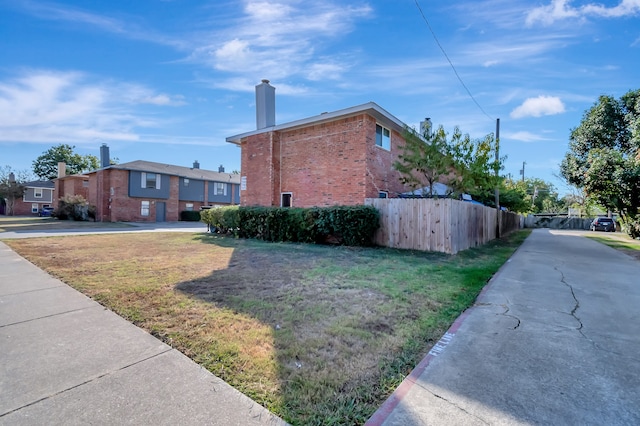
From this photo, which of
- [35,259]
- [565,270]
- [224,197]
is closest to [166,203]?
[224,197]

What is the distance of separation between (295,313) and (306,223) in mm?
7662

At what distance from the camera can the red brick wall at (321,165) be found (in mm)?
12375

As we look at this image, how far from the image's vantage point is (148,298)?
4.37 metres

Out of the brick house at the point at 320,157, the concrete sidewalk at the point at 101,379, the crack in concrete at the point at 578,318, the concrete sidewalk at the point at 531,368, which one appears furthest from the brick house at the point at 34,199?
the crack in concrete at the point at 578,318

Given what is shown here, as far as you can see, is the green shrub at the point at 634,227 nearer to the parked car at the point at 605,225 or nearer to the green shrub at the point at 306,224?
the parked car at the point at 605,225

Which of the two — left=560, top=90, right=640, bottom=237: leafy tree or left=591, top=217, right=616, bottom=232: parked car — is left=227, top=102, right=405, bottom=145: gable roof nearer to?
left=560, top=90, right=640, bottom=237: leafy tree

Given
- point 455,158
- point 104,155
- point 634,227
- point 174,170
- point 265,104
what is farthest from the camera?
point 174,170

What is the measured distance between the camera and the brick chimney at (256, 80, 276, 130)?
1513 centimetres

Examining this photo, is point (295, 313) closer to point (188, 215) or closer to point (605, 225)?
point (188, 215)

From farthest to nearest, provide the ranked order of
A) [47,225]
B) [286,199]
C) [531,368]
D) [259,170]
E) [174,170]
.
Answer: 1. [174,170]
2. [47,225]
3. [259,170]
4. [286,199]
5. [531,368]

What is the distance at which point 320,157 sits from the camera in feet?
44.5

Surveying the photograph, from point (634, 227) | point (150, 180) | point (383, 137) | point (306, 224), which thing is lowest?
Answer: point (634, 227)

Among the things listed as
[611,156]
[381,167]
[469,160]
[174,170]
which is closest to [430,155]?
[469,160]

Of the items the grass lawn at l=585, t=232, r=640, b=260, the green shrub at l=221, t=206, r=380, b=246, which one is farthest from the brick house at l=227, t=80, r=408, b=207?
the grass lawn at l=585, t=232, r=640, b=260
